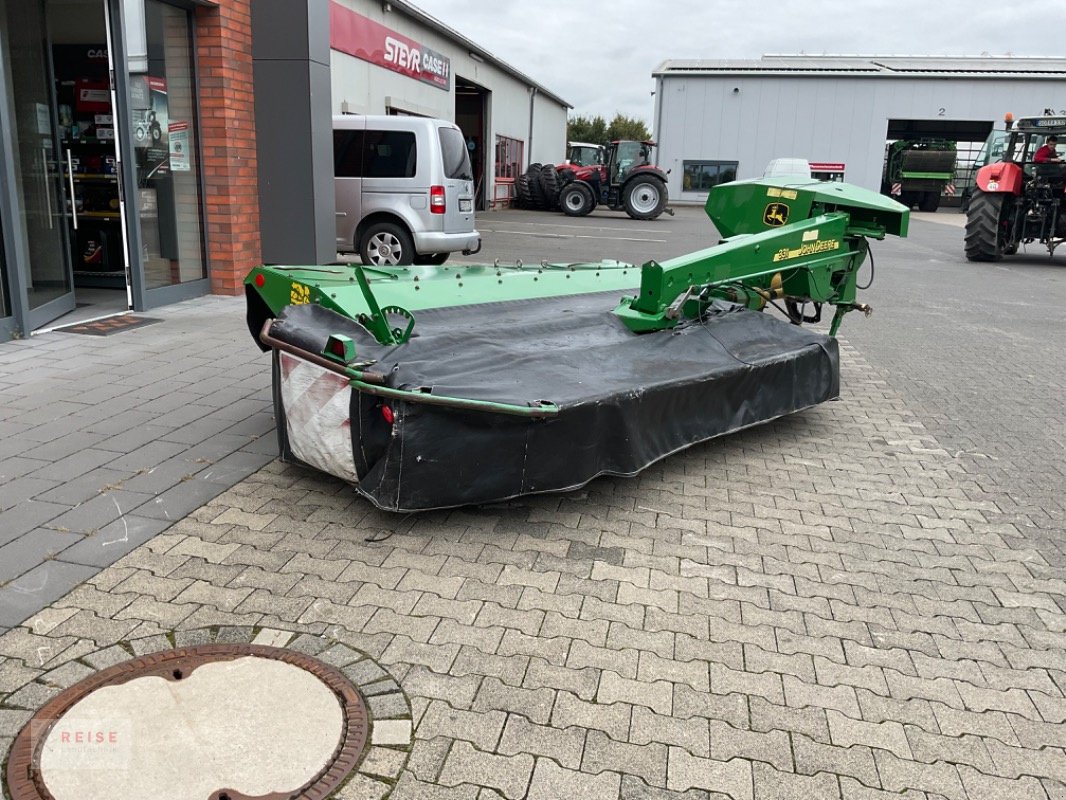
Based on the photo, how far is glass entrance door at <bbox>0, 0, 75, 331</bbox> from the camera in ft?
23.5

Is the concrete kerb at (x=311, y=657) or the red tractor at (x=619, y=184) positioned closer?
the concrete kerb at (x=311, y=657)

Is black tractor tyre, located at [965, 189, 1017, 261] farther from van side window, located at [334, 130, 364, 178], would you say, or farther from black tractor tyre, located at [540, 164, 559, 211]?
black tractor tyre, located at [540, 164, 559, 211]

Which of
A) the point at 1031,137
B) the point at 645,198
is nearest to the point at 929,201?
the point at 645,198

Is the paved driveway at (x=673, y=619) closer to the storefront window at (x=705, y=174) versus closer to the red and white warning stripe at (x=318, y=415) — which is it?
the red and white warning stripe at (x=318, y=415)

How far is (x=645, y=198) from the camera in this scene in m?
27.0

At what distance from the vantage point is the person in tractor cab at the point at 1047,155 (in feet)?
51.4

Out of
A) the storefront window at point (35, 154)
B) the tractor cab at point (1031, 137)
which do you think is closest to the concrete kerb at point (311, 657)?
the storefront window at point (35, 154)

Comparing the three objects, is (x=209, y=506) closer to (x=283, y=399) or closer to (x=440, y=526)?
(x=283, y=399)

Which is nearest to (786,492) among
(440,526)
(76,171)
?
(440,526)

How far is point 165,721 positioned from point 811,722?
6.22 feet

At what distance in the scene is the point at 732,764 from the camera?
246cm

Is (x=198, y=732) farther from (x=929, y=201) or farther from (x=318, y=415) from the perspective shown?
(x=929, y=201)

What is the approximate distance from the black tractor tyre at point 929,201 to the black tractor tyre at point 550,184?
59.6ft

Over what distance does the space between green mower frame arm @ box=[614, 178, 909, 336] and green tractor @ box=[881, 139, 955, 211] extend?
33.2 meters
